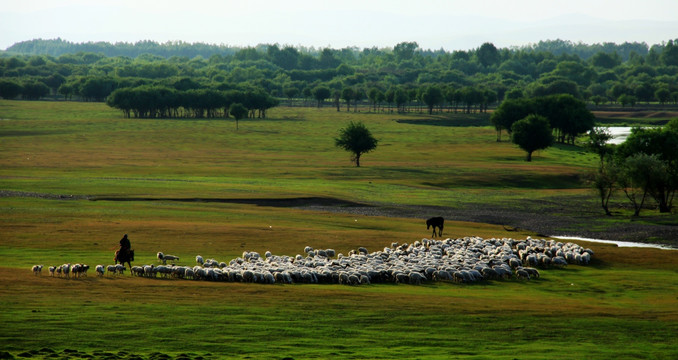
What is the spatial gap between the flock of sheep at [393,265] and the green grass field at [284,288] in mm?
1288

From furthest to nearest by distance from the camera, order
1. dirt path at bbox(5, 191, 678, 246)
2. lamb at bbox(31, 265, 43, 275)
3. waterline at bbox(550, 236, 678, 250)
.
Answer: dirt path at bbox(5, 191, 678, 246) → waterline at bbox(550, 236, 678, 250) → lamb at bbox(31, 265, 43, 275)

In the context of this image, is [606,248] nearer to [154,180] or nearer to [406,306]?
[406,306]

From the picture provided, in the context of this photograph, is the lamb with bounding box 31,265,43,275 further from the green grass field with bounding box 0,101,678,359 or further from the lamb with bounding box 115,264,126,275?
the lamb with bounding box 115,264,126,275

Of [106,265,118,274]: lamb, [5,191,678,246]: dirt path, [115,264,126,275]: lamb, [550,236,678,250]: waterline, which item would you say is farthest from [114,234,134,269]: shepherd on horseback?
[550,236,678,250]: waterline

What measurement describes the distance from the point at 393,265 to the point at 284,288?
8113 millimetres

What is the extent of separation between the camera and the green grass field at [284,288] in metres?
26.7

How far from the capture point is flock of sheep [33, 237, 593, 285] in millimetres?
37312

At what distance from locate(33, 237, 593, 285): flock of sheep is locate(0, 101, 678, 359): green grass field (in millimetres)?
1288

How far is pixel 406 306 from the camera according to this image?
107 ft

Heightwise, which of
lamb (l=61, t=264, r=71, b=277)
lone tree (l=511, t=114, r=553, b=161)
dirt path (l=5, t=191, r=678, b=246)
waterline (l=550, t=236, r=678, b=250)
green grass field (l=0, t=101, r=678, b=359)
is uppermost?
lone tree (l=511, t=114, r=553, b=161)

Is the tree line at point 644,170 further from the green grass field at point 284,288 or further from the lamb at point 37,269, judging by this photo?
the lamb at point 37,269

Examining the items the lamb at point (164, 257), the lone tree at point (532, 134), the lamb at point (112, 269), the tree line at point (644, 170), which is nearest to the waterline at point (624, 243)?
the tree line at point (644, 170)

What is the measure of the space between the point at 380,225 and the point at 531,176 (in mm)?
47320

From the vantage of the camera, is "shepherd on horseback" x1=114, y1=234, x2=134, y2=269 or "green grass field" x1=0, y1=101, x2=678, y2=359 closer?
"green grass field" x1=0, y1=101, x2=678, y2=359
